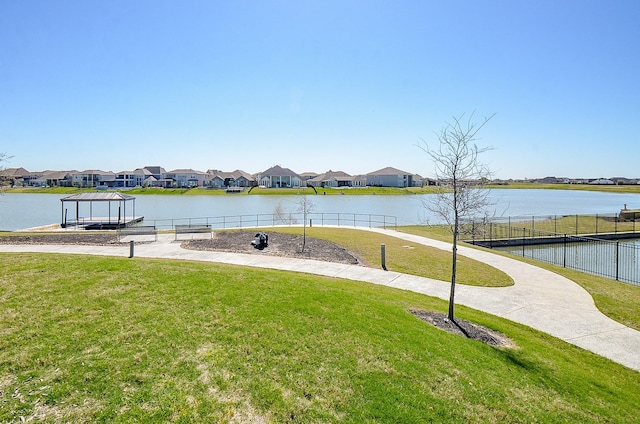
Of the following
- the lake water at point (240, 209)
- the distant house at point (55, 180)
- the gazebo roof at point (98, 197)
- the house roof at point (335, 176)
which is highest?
the house roof at point (335, 176)

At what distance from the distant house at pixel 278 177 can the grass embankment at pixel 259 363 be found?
10677 cm

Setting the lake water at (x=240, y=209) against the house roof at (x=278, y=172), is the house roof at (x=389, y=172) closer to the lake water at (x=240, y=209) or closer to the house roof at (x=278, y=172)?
the house roof at (x=278, y=172)

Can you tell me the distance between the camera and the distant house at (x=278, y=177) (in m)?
115

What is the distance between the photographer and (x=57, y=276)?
29.5 ft

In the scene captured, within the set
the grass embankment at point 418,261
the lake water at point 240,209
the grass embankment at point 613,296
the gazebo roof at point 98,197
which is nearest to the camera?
the grass embankment at point 613,296

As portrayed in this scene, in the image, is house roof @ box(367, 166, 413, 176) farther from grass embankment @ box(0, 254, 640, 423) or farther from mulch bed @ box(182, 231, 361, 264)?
grass embankment @ box(0, 254, 640, 423)

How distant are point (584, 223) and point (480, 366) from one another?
3821 cm

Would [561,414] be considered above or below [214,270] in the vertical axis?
below

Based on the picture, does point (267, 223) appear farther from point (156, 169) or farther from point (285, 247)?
point (156, 169)

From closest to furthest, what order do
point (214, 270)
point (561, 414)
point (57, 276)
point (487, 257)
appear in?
point (561, 414) < point (57, 276) < point (214, 270) < point (487, 257)

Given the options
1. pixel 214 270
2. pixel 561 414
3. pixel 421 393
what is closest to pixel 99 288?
pixel 214 270

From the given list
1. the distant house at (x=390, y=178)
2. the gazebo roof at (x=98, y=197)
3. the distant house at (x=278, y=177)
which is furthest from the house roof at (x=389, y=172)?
the gazebo roof at (x=98, y=197)

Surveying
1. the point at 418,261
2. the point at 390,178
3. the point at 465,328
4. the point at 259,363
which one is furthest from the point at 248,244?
the point at 390,178

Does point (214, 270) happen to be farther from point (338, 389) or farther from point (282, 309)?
point (338, 389)
